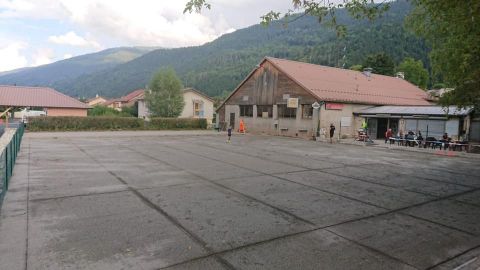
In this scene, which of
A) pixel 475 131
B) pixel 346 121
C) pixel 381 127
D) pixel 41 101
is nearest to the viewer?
pixel 475 131

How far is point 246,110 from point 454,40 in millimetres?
28665

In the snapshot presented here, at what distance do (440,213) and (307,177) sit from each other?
4510 millimetres

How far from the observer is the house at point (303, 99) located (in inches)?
1217

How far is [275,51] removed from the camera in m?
137

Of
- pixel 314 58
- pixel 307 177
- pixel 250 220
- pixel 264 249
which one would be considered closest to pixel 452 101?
pixel 307 177

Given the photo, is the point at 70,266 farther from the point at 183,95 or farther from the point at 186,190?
the point at 183,95

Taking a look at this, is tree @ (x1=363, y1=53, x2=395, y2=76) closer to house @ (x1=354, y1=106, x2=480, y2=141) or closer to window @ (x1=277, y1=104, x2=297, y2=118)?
house @ (x1=354, y1=106, x2=480, y2=141)

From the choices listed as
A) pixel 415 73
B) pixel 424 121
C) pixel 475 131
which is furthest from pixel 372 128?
pixel 415 73

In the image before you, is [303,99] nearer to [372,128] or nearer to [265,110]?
[265,110]

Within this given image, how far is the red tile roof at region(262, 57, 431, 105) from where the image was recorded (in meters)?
32.2

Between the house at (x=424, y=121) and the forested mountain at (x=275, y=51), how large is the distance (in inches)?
334

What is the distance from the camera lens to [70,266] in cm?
468

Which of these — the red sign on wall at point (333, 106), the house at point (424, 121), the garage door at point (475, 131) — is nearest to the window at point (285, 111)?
the red sign on wall at point (333, 106)

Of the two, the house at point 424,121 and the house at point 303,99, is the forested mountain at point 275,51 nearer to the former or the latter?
the house at point 303,99
